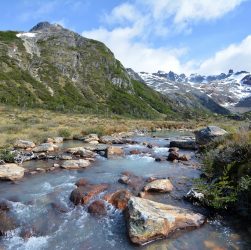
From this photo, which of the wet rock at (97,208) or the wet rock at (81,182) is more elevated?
the wet rock at (81,182)

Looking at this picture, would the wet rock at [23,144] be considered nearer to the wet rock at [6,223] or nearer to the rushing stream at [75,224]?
the rushing stream at [75,224]

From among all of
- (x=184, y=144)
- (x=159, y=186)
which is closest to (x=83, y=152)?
(x=159, y=186)

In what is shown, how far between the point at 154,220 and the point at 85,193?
5.13 m

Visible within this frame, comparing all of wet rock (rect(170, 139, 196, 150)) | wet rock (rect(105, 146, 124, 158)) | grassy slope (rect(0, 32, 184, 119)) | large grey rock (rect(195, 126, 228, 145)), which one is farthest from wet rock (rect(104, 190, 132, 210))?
grassy slope (rect(0, 32, 184, 119))

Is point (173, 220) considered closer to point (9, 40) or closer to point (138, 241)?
point (138, 241)

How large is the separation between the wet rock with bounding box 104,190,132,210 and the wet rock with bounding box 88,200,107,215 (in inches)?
19.6

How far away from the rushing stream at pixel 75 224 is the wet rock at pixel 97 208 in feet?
0.85

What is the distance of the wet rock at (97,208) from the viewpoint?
15484 mm

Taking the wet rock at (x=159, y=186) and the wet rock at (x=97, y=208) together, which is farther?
the wet rock at (x=159, y=186)

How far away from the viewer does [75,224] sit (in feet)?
47.3

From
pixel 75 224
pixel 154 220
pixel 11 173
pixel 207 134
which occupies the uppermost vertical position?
pixel 207 134

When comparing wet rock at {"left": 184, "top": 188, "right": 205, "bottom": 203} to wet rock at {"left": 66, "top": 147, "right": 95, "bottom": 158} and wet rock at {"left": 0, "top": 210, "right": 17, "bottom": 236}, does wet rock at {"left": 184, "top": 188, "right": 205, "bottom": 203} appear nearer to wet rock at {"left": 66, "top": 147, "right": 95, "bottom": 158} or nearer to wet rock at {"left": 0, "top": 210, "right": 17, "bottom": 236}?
wet rock at {"left": 0, "top": 210, "right": 17, "bottom": 236}

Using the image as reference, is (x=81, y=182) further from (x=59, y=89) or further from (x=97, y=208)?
(x=59, y=89)

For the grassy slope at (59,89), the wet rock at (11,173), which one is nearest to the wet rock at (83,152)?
the wet rock at (11,173)
